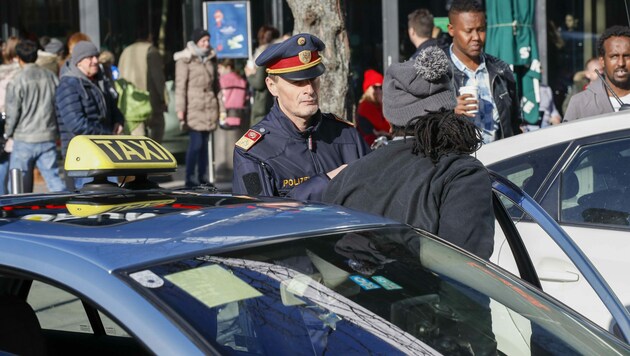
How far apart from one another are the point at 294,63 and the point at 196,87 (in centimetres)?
733

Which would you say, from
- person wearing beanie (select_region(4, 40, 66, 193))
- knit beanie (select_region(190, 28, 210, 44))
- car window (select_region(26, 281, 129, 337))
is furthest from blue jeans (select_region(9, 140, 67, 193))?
car window (select_region(26, 281, 129, 337))

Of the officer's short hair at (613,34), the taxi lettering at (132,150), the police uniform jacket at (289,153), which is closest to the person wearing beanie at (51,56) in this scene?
the officer's short hair at (613,34)

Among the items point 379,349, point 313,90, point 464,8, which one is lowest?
point 379,349

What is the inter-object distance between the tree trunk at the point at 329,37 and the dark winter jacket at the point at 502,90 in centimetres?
75

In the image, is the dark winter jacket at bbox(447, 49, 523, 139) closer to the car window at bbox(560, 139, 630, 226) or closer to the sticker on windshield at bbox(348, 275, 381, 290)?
the car window at bbox(560, 139, 630, 226)

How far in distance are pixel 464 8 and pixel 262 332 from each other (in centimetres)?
444

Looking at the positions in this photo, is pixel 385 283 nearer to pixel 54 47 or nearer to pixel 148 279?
pixel 148 279

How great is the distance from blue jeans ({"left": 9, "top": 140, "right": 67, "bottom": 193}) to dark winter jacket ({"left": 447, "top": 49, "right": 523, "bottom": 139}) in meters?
4.26

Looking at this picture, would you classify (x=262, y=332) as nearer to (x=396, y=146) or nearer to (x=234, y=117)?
(x=396, y=146)

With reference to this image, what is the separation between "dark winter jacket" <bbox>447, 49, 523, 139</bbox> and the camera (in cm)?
612

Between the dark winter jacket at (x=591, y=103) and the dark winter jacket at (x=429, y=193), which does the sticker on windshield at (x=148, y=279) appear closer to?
the dark winter jacket at (x=429, y=193)

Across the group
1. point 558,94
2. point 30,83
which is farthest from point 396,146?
point 558,94

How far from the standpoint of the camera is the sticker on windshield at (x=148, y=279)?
6.77ft

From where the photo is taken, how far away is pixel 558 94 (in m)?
12.6
